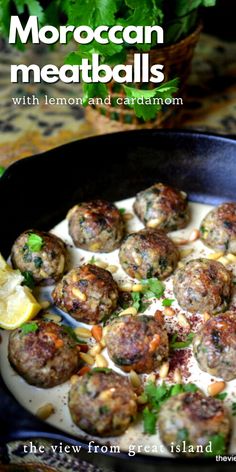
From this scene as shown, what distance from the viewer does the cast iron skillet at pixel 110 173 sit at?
3.33 meters

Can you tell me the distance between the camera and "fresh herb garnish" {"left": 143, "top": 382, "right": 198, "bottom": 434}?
2.53 m

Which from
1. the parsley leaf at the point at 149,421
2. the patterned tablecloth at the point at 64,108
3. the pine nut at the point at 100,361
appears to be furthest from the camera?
the patterned tablecloth at the point at 64,108

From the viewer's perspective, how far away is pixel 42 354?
2.61 m

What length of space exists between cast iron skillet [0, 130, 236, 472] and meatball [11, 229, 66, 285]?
0.57ft

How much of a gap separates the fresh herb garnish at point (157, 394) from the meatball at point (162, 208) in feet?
2.93

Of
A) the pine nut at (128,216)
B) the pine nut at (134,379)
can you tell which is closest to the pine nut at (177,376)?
the pine nut at (134,379)

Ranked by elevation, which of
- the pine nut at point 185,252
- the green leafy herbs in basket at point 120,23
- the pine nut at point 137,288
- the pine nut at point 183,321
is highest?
the green leafy herbs in basket at point 120,23

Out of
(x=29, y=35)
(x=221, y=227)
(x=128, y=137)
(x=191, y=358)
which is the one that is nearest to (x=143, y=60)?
(x=128, y=137)

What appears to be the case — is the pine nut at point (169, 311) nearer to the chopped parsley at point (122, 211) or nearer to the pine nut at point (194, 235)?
the pine nut at point (194, 235)

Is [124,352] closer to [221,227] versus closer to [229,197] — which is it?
[221,227]

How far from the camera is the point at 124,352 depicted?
2.66m

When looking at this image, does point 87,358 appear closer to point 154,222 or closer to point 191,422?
point 191,422

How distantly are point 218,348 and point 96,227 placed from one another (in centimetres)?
85

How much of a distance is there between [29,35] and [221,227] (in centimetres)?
164
